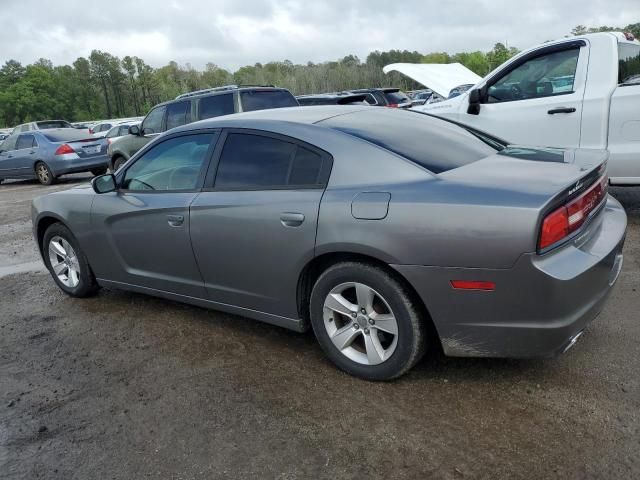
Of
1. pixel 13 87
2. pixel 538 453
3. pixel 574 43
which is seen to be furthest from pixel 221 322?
pixel 13 87

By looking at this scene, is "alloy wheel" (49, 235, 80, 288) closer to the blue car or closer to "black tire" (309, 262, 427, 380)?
"black tire" (309, 262, 427, 380)

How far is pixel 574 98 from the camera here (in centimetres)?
584

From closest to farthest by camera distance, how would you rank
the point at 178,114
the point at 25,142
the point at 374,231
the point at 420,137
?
the point at 374,231 → the point at 420,137 → the point at 178,114 → the point at 25,142

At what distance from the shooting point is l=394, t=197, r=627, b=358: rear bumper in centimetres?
254

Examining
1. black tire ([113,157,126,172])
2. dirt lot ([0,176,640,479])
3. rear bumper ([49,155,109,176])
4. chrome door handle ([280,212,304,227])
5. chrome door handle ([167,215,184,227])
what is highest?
chrome door handle ([280,212,304,227])

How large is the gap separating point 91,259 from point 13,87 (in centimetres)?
10429

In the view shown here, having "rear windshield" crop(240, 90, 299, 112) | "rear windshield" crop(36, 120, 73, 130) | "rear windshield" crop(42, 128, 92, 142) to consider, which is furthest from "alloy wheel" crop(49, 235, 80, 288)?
"rear windshield" crop(36, 120, 73, 130)

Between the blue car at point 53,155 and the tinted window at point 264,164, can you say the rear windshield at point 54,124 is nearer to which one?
the blue car at point 53,155

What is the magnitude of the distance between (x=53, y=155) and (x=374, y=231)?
13.3 metres

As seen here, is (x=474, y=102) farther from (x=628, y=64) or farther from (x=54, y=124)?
(x=54, y=124)

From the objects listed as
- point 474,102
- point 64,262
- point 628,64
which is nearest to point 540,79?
point 474,102

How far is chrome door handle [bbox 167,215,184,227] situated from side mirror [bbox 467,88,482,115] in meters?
4.18

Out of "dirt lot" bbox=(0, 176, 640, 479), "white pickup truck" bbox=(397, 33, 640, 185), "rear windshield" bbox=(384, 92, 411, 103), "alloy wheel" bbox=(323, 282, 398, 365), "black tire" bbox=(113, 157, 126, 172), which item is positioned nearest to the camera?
"dirt lot" bbox=(0, 176, 640, 479)

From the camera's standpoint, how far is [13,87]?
9275cm
